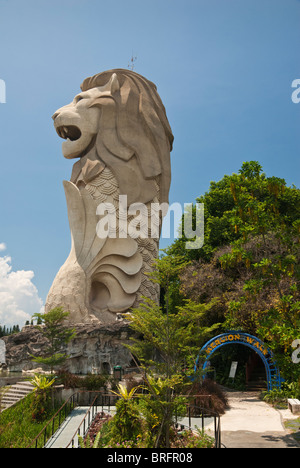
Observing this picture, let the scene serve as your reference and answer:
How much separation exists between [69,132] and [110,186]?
4.29 metres

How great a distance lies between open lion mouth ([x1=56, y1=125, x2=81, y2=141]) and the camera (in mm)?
21484

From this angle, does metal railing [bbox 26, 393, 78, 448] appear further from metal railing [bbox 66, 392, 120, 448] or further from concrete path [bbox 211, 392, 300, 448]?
concrete path [bbox 211, 392, 300, 448]

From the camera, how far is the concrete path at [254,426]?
7420 millimetres

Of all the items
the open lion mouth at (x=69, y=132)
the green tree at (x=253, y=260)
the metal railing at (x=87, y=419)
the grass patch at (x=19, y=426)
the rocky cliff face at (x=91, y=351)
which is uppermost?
the open lion mouth at (x=69, y=132)

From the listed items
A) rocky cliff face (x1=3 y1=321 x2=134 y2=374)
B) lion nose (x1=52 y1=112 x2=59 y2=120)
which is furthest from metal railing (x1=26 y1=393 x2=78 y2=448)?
lion nose (x1=52 y1=112 x2=59 y2=120)

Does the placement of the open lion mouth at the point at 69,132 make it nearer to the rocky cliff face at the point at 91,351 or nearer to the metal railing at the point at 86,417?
the rocky cliff face at the point at 91,351

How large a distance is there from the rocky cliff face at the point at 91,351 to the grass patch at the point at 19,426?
4639 mm

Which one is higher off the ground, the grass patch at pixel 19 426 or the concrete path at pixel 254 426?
the concrete path at pixel 254 426

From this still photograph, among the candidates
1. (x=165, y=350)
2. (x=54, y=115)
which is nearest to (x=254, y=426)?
(x=165, y=350)

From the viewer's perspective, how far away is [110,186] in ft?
65.6

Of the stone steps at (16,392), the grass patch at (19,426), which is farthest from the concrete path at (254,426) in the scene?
the stone steps at (16,392)

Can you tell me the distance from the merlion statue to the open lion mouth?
5cm

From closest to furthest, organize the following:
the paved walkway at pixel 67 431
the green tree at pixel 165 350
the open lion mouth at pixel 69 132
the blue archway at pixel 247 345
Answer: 1. the green tree at pixel 165 350
2. the paved walkway at pixel 67 431
3. the blue archway at pixel 247 345
4. the open lion mouth at pixel 69 132
